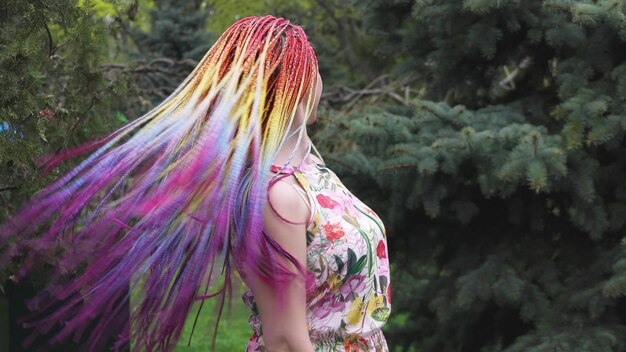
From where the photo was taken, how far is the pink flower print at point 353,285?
2041 mm

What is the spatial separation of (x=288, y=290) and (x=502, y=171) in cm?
194

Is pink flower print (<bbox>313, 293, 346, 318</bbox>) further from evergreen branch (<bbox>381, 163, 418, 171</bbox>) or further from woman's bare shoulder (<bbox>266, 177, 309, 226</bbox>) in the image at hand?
evergreen branch (<bbox>381, 163, 418, 171</bbox>)

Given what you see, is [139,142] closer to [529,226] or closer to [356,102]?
[529,226]

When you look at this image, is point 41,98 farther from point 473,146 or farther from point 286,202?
point 473,146

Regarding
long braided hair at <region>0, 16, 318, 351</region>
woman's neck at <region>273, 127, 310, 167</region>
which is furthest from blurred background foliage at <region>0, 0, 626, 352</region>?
woman's neck at <region>273, 127, 310, 167</region>

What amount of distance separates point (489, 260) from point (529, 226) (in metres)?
0.34

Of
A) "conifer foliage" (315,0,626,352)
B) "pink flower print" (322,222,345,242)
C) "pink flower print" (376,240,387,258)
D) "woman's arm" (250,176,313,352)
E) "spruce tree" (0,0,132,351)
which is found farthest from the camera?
"conifer foliage" (315,0,626,352)

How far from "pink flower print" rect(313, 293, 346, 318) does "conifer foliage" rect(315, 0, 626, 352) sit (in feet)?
5.61

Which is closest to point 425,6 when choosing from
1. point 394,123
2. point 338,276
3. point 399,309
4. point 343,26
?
point 394,123

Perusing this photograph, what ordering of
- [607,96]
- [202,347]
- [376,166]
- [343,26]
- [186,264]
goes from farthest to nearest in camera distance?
[343,26] < [202,347] < [376,166] < [607,96] < [186,264]

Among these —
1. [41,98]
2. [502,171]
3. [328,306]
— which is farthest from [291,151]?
[502,171]

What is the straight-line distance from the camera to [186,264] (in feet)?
6.36

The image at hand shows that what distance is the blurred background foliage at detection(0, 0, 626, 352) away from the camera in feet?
11.5

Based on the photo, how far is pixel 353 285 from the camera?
2049 mm
